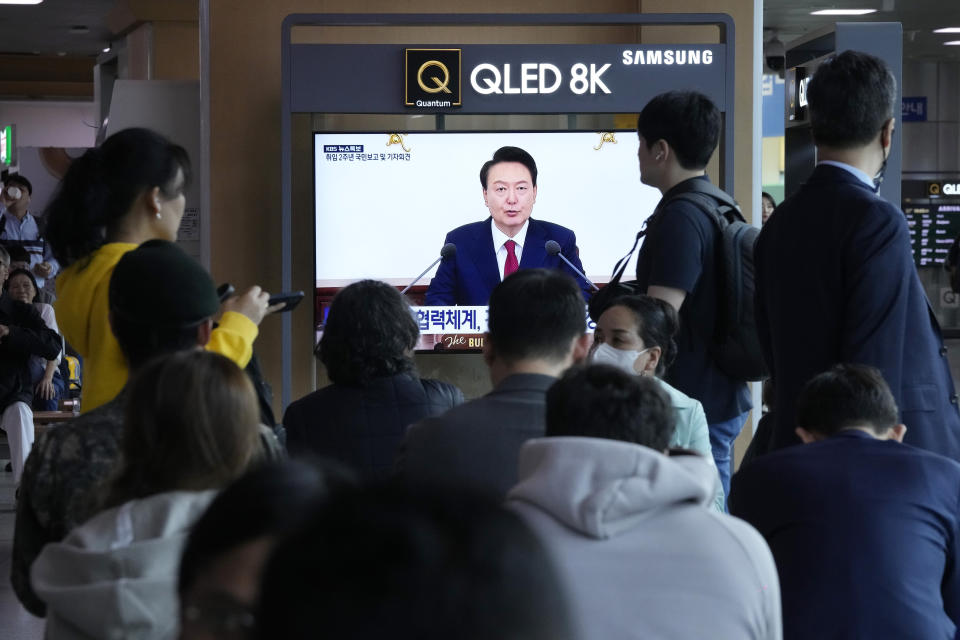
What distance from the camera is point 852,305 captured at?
98.4 inches

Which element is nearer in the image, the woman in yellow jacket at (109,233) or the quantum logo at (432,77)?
the woman in yellow jacket at (109,233)

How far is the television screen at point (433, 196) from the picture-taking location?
5.99 meters

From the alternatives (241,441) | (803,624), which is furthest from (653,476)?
(803,624)

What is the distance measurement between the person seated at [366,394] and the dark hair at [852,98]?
1.02 m

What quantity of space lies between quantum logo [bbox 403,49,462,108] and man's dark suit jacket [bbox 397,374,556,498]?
12.4ft

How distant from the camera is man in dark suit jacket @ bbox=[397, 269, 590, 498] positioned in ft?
6.69

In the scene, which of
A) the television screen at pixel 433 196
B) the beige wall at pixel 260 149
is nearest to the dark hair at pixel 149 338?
the television screen at pixel 433 196

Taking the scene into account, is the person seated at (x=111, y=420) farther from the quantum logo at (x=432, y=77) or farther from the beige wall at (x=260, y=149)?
the beige wall at (x=260, y=149)

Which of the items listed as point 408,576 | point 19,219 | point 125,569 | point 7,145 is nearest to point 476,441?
point 125,569

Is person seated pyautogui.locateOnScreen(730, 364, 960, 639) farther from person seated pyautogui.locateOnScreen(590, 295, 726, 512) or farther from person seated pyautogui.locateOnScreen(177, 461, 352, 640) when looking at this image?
person seated pyautogui.locateOnScreen(177, 461, 352, 640)

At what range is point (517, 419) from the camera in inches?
82.0

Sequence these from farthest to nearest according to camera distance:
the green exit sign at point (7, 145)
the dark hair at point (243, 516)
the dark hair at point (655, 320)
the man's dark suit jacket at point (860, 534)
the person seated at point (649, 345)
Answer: the green exit sign at point (7, 145) → the dark hair at point (655, 320) → the person seated at point (649, 345) → the man's dark suit jacket at point (860, 534) → the dark hair at point (243, 516)

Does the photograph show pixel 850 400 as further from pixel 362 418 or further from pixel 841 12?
pixel 841 12

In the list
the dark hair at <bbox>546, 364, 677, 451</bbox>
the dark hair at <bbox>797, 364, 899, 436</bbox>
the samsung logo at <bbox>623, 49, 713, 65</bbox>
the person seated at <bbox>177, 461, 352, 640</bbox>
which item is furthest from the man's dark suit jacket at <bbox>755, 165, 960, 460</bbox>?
the samsung logo at <bbox>623, 49, 713, 65</bbox>
